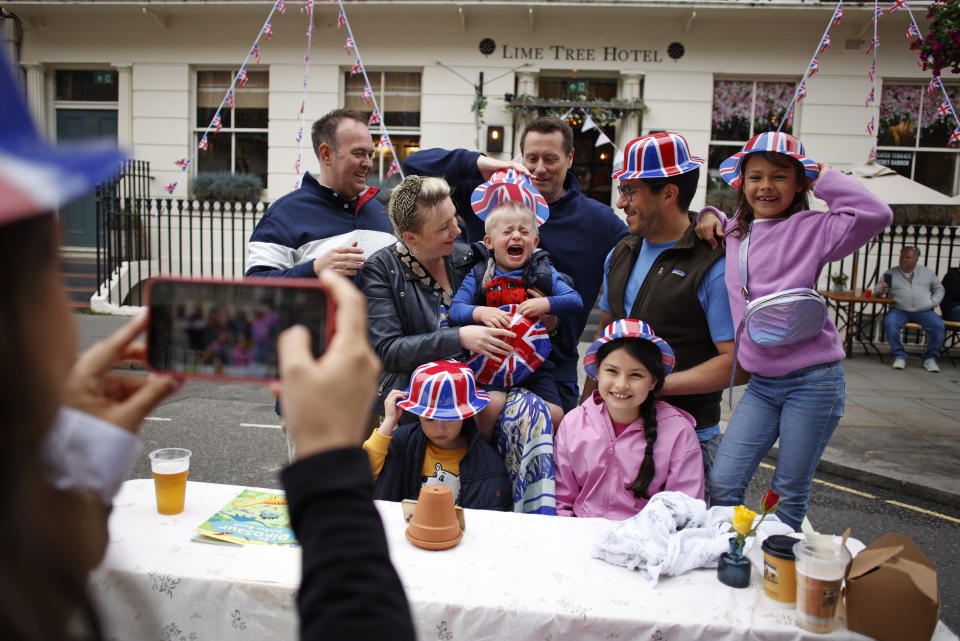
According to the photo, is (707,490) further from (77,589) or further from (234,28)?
(234,28)

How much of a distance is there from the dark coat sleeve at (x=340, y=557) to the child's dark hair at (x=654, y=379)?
2.12 metres

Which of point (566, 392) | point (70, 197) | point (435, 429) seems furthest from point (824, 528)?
point (70, 197)

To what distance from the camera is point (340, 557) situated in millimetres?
737

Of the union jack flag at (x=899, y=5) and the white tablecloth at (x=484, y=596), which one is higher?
the union jack flag at (x=899, y=5)

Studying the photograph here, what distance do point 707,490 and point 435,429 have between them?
4.04 feet

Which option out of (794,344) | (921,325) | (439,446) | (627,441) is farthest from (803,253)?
(921,325)

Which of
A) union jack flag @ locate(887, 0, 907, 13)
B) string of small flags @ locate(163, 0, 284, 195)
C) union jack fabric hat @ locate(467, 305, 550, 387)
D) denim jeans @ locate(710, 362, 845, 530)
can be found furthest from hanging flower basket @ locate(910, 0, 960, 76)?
string of small flags @ locate(163, 0, 284, 195)

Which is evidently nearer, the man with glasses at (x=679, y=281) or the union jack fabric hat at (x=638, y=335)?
the union jack fabric hat at (x=638, y=335)

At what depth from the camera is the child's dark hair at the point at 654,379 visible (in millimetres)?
2742

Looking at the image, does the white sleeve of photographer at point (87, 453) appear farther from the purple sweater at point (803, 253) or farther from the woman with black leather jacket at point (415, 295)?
the purple sweater at point (803, 253)

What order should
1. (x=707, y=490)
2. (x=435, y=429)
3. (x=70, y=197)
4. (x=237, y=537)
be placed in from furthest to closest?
(x=707, y=490), (x=435, y=429), (x=237, y=537), (x=70, y=197)

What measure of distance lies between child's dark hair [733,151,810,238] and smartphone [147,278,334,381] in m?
2.55

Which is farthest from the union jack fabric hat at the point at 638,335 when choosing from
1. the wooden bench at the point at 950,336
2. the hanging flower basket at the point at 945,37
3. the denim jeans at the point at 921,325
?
the wooden bench at the point at 950,336

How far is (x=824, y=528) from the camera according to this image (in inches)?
172
